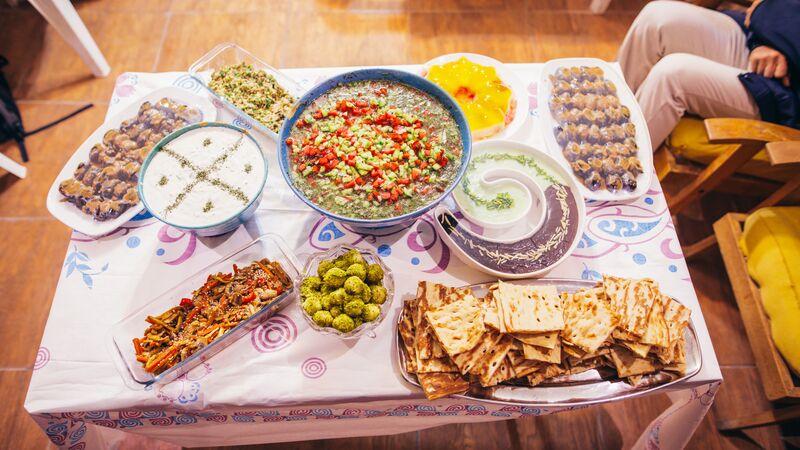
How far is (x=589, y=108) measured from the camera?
7.68ft

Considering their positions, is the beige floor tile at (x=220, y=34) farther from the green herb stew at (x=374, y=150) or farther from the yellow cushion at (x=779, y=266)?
the yellow cushion at (x=779, y=266)

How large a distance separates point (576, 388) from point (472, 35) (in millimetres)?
3573

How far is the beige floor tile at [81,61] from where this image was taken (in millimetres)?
4051

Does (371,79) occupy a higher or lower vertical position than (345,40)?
higher

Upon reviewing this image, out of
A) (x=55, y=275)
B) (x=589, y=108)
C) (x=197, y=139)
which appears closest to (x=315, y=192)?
(x=197, y=139)

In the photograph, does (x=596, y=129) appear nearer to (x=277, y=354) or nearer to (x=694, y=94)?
(x=694, y=94)

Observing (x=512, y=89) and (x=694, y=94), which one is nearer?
(x=512, y=89)

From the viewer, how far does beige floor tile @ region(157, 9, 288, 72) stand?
4.21 m

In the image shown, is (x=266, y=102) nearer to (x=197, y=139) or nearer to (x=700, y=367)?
(x=197, y=139)

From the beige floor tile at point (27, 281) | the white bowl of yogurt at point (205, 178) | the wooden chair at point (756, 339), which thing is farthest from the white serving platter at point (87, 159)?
the wooden chair at point (756, 339)

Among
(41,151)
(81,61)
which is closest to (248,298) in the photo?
(41,151)

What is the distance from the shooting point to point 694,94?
9.38 feet

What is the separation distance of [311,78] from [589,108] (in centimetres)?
141

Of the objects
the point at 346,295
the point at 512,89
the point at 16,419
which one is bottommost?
the point at 16,419
